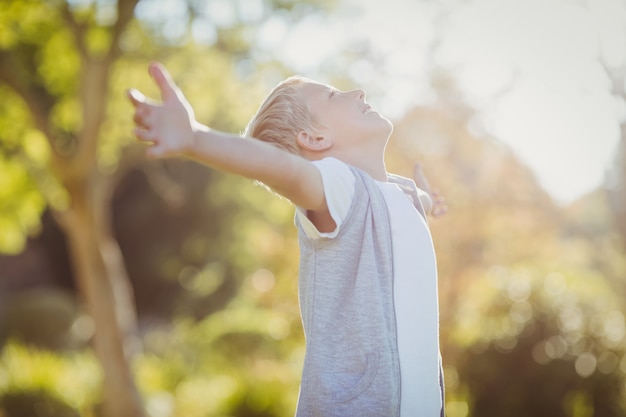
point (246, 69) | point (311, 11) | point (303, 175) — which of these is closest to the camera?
point (303, 175)

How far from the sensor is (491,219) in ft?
29.2

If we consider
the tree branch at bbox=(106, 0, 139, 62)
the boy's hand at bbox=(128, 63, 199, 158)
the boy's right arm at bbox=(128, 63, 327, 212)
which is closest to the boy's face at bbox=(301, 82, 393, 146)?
the boy's right arm at bbox=(128, 63, 327, 212)

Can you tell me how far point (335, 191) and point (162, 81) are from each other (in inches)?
23.7

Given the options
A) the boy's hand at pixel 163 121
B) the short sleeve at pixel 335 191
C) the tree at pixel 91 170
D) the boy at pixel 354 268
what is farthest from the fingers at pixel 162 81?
the tree at pixel 91 170

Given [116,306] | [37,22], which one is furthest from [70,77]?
[116,306]

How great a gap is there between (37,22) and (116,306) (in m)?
3.74

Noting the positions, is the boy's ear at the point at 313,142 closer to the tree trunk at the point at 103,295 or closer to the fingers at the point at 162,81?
the fingers at the point at 162,81

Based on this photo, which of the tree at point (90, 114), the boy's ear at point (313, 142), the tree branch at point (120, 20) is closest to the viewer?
the boy's ear at point (313, 142)

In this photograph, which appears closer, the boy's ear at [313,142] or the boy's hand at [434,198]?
the boy's ear at [313,142]

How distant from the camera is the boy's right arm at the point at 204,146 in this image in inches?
64.2

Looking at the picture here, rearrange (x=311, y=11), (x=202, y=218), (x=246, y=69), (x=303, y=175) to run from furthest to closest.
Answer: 1. (x=202, y=218)
2. (x=246, y=69)
3. (x=311, y=11)
4. (x=303, y=175)

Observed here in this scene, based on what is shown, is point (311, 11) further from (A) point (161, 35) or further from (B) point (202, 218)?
(B) point (202, 218)

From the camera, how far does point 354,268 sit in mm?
2184

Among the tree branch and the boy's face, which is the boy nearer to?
the boy's face
